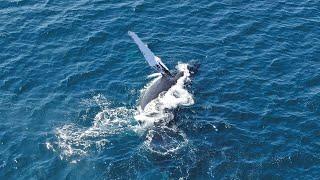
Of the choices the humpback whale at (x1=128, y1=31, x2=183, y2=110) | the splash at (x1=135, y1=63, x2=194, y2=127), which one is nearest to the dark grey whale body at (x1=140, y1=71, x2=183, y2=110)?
the humpback whale at (x1=128, y1=31, x2=183, y2=110)

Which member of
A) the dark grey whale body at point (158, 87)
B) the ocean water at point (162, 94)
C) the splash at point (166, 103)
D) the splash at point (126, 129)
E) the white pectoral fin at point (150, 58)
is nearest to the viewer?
the ocean water at point (162, 94)

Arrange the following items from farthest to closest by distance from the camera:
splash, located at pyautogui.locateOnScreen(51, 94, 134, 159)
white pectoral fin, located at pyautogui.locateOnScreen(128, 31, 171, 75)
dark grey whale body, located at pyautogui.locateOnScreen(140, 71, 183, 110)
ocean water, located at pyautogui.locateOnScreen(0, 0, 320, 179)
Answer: white pectoral fin, located at pyautogui.locateOnScreen(128, 31, 171, 75), dark grey whale body, located at pyautogui.locateOnScreen(140, 71, 183, 110), splash, located at pyautogui.locateOnScreen(51, 94, 134, 159), ocean water, located at pyautogui.locateOnScreen(0, 0, 320, 179)

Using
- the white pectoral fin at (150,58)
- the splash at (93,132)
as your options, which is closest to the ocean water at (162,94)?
→ the splash at (93,132)

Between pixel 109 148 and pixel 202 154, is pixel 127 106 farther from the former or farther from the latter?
pixel 202 154

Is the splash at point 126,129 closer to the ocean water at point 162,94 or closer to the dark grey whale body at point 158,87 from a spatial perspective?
the ocean water at point 162,94

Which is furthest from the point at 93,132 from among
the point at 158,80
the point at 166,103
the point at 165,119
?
the point at 158,80

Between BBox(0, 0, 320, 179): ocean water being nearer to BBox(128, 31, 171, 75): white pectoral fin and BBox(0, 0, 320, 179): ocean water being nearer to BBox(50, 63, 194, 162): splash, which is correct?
BBox(50, 63, 194, 162): splash

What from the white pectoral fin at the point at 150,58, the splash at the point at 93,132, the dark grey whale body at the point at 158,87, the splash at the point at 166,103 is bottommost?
the splash at the point at 93,132

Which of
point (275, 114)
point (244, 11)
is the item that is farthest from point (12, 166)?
point (244, 11)
